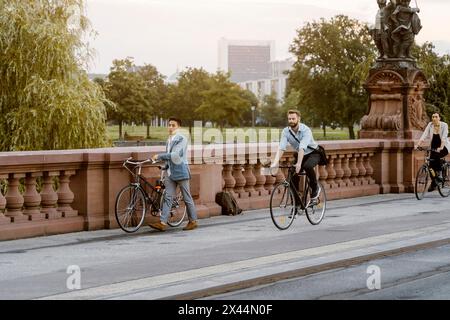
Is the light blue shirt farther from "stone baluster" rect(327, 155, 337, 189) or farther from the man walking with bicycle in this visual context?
"stone baluster" rect(327, 155, 337, 189)

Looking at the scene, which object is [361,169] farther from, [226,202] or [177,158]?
[177,158]

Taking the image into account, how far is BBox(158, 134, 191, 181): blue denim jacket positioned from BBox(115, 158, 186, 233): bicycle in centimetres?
16

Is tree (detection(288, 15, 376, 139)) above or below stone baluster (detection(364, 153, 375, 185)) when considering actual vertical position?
above

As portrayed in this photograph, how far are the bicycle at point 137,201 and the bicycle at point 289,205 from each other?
4.41 feet

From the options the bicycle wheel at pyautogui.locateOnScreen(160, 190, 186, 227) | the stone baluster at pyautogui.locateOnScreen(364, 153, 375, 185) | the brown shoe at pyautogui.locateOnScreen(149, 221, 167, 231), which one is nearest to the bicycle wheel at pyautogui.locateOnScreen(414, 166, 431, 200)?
the stone baluster at pyautogui.locateOnScreen(364, 153, 375, 185)

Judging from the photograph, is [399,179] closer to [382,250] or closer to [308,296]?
[382,250]

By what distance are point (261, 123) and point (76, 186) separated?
168 m

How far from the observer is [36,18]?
96.8 ft

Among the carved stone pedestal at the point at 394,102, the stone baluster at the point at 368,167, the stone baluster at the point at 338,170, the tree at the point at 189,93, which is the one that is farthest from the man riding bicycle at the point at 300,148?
the tree at the point at 189,93

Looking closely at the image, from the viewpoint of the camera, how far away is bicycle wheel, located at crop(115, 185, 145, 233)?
522 inches

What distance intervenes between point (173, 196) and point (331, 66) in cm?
7875

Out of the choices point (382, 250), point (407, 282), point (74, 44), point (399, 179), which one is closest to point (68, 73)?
point (74, 44)

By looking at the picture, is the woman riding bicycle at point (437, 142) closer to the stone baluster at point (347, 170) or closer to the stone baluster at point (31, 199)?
the stone baluster at point (347, 170)

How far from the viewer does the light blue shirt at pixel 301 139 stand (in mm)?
13881
